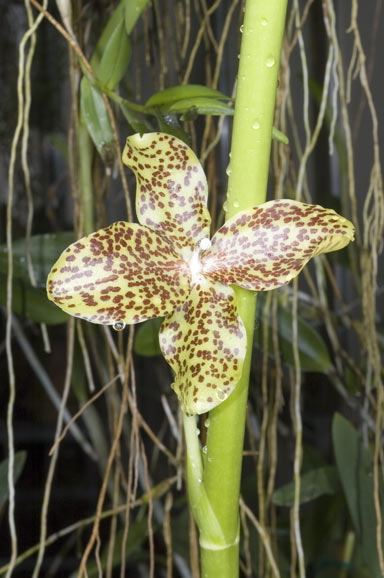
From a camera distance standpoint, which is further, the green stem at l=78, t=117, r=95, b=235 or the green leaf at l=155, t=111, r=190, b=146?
the green stem at l=78, t=117, r=95, b=235

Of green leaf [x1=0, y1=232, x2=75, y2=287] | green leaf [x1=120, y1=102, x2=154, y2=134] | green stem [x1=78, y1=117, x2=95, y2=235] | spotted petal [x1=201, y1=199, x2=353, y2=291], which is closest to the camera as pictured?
spotted petal [x1=201, y1=199, x2=353, y2=291]

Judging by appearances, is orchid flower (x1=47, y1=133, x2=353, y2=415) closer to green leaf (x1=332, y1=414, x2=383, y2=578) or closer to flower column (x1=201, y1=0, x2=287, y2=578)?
flower column (x1=201, y1=0, x2=287, y2=578)

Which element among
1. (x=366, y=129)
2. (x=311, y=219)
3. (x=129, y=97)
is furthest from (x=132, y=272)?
(x=366, y=129)

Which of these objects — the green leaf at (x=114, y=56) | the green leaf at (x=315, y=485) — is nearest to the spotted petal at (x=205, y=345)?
the green leaf at (x=114, y=56)

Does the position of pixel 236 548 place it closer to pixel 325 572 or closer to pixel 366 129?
pixel 325 572

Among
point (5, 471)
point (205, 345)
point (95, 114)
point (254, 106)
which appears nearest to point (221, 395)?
point (205, 345)

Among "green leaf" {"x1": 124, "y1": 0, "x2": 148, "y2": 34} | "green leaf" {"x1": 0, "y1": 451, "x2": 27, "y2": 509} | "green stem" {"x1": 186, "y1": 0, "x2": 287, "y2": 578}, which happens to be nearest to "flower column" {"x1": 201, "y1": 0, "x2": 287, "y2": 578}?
"green stem" {"x1": 186, "y1": 0, "x2": 287, "y2": 578}

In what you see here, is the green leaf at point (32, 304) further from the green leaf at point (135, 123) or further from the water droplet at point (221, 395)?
the water droplet at point (221, 395)
